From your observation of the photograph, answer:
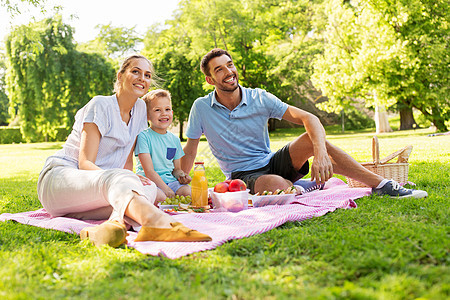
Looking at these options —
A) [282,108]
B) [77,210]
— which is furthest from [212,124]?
[77,210]

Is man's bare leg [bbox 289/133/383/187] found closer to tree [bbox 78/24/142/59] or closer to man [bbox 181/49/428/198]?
man [bbox 181/49/428/198]

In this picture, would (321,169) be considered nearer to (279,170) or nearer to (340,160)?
(340,160)

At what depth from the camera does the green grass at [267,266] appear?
157cm

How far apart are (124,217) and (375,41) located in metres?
13.9

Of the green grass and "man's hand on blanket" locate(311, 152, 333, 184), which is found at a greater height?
"man's hand on blanket" locate(311, 152, 333, 184)

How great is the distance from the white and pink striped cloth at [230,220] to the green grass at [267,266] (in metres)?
0.07

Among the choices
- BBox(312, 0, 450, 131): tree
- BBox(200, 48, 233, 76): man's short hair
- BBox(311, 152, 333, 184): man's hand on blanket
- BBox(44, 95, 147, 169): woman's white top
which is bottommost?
BBox(311, 152, 333, 184): man's hand on blanket

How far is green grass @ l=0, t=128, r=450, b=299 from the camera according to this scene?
1.57 metres

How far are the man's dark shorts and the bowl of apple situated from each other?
1.33 feet

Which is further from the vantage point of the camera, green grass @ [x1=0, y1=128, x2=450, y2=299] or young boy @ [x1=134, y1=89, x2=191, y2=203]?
young boy @ [x1=134, y1=89, x2=191, y2=203]

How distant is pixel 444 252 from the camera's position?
1.83 metres

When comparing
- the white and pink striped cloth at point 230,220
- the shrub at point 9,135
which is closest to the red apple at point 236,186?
the white and pink striped cloth at point 230,220

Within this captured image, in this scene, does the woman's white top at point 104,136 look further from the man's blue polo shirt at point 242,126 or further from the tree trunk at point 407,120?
the tree trunk at point 407,120

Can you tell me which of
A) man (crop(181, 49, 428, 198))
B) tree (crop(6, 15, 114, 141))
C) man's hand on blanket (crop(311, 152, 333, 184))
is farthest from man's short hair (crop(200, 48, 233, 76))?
tree (crop(6, 15, 114, 141))
